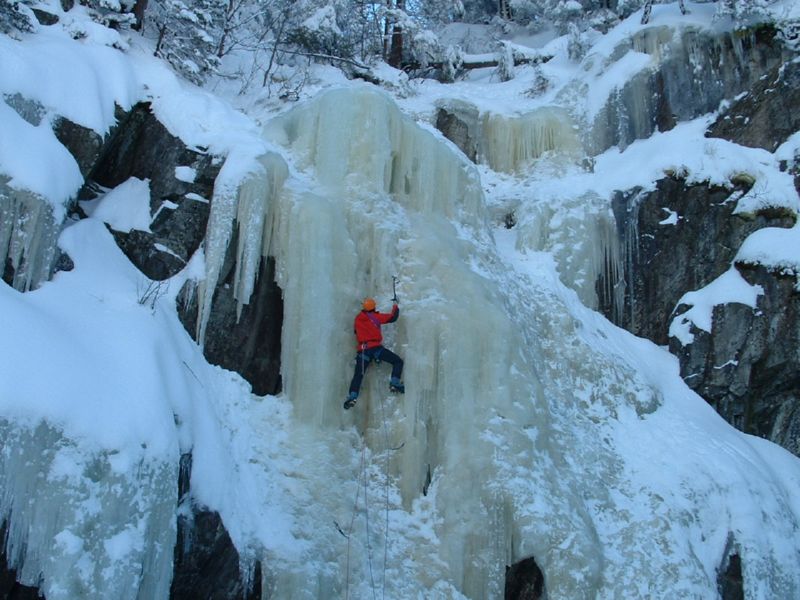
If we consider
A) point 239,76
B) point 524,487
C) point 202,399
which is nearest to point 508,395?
point 524,487

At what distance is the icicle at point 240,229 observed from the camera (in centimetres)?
903

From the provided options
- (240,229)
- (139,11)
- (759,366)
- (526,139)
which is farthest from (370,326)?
(139,11)

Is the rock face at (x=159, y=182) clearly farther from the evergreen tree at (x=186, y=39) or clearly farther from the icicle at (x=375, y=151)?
the evergreen tree at (x=186, y=39)

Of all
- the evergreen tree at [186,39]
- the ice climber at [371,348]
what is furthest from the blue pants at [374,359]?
the evergreen tree at [186,39]

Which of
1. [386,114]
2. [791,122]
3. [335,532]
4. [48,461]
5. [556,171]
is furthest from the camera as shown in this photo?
[556,171]

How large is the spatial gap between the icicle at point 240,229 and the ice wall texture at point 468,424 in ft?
0.70

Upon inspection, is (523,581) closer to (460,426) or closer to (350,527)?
(460,426)

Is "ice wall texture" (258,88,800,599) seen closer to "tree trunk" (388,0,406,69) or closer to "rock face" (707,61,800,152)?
"rock face" (707,61,800,152)

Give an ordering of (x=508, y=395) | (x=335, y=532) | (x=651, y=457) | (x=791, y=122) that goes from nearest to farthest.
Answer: (x=335, y=532)
(x=508, y=395)
(x=651, y=457)
(x=791, y=122)

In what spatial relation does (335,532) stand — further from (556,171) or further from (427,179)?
(556,171)

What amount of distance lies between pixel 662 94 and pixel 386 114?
597cm

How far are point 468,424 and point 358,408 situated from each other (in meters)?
1.30

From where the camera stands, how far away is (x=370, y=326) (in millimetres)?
8820

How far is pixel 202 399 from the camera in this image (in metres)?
8.05
